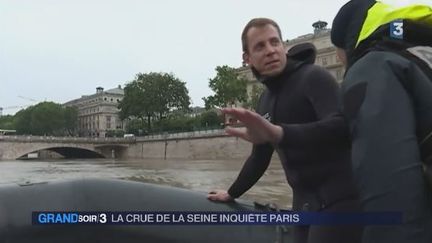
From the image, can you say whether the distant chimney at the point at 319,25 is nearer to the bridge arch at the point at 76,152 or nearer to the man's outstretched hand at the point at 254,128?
the bridge arch at the point at 76,152

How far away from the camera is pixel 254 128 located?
1.36 meters

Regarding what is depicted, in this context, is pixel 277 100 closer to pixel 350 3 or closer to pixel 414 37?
pixel 350 3

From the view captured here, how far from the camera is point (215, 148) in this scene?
5050cm

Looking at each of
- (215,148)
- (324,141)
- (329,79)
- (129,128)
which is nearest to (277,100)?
(329,79)

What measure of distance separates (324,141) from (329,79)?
32cm

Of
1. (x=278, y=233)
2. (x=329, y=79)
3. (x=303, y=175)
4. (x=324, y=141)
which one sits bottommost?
(x=278, y=233)

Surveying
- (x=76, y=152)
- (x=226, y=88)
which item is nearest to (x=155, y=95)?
(x=76, y=152)

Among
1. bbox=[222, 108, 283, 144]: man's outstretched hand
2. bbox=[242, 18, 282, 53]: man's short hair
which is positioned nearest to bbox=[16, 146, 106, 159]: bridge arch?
bbox=[242, 18, 282, 53]: man's short hair

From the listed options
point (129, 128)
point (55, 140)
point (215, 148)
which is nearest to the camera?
point (215, 148)

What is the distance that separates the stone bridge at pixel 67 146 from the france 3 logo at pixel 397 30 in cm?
6272

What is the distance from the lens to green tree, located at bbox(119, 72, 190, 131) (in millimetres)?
67938

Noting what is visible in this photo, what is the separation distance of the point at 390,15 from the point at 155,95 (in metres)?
67.3

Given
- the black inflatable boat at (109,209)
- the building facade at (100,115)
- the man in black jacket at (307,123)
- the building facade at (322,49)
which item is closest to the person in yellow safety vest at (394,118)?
the man in black jacket at (307,123)

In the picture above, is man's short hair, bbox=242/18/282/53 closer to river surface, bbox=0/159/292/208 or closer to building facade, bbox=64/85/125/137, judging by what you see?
river surface, bbox=0/159/292/208
